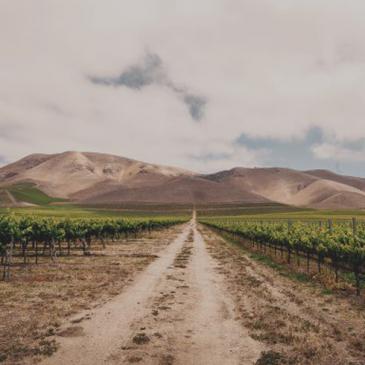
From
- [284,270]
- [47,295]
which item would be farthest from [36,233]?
[284,270]

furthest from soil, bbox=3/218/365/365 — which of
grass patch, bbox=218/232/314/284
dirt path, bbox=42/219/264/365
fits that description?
grass patch, bbox=218/232/314/284

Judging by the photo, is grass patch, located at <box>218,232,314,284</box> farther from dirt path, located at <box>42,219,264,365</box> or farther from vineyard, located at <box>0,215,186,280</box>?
vineyard, located at <box>0,215,186,280</box>

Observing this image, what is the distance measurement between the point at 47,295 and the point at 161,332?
886cm

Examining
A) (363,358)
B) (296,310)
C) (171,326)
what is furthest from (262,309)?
(363,358)

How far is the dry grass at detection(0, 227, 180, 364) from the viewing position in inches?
475

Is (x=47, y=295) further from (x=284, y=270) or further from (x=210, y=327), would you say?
(x=284, y=270)

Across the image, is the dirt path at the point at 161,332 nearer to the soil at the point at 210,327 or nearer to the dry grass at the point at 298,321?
the soil at the point at 210,327

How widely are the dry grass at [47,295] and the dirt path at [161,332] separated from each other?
798mm

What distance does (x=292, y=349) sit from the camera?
1168 cm

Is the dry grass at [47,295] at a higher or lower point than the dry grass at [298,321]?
lower

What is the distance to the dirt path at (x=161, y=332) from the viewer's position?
11.0 metres

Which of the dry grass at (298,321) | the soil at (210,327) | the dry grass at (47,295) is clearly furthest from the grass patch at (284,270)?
the dry grass at (47,295)

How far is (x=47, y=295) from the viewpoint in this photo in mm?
19484

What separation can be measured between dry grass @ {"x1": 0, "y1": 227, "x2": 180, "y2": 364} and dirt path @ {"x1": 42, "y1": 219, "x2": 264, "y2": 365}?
80cm
